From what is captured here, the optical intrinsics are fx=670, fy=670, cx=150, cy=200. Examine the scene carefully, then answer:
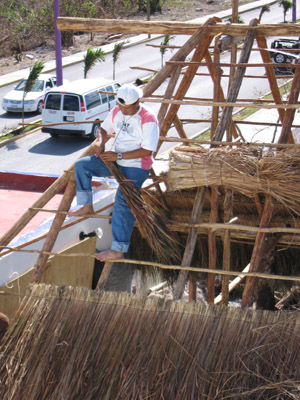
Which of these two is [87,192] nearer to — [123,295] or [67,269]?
[123,295]

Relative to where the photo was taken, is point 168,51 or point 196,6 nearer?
point 168,51

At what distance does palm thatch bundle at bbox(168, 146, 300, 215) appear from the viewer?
21.8 feet

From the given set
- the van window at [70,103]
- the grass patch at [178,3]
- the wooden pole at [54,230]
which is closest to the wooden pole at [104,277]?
the wooden pole at [54,230]

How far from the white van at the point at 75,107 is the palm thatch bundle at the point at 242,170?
17.1 meters

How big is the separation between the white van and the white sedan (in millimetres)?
3427

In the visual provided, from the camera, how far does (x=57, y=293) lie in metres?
6.73

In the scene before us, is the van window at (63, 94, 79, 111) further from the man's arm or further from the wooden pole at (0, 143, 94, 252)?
the man's arm

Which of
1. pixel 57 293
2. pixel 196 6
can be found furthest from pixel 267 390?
pixel 196 6

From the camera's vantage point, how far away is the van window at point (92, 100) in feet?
79.2

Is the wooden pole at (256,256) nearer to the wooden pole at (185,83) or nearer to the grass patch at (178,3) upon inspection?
the wooden pole at (185,83)

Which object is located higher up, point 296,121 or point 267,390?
point 267,390

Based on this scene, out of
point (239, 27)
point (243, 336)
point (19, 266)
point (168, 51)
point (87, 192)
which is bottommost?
point (168, 51)

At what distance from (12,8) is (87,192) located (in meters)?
39.9

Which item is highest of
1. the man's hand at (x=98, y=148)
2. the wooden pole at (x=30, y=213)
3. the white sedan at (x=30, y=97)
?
the man's hand at (x=98, y=148)
